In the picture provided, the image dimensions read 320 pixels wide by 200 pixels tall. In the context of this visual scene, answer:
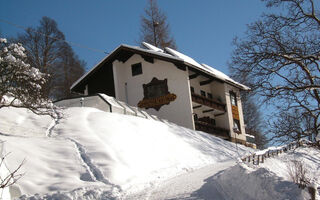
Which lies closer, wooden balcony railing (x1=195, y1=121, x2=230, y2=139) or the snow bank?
the snow bank

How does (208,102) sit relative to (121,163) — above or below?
above

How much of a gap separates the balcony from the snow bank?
805 cm

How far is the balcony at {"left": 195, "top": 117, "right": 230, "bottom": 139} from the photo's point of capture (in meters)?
30.1

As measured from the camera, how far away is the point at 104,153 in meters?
14.5

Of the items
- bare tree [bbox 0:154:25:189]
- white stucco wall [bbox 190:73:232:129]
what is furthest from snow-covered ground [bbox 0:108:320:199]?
white stucco wall [bbox 190:73:232:129]

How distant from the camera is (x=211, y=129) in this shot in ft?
102

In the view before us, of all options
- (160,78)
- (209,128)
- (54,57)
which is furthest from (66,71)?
(209,128)

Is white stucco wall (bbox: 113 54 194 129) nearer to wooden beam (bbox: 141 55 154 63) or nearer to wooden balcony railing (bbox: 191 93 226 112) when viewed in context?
wooden beam (bbox: 141 55 154 63)

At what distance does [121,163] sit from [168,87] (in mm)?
17094

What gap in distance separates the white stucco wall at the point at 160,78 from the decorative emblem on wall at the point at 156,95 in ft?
0.79

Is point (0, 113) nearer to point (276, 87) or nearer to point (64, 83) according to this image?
point (276, 87)

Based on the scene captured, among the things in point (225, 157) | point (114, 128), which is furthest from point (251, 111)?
point (114, 128)

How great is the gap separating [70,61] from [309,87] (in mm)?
37362

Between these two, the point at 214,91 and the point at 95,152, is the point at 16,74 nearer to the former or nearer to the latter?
the point at 95,152
